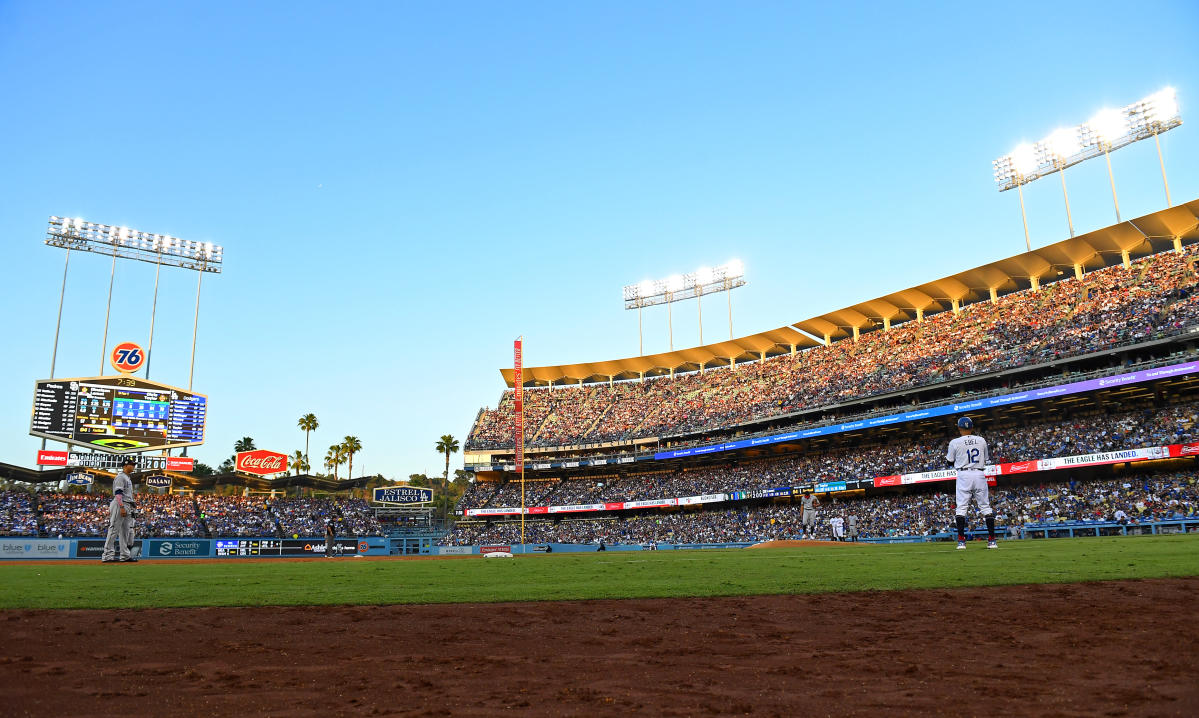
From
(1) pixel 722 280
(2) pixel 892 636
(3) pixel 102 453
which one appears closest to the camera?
(2) pixel 892 636

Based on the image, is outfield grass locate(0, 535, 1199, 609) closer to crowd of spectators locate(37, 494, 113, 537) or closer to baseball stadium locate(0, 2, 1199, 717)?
baseball stadium locate(0, 2, 1199, 717)

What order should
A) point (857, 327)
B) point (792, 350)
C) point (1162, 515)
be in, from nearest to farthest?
point (1162, 515)
point (857, 327)
point (792, 350)

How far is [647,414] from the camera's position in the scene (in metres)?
63.2

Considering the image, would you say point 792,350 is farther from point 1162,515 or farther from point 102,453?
point 102,453

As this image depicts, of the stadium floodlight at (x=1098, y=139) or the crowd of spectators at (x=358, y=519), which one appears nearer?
the stadium floodlight at (x=1098, y=139)

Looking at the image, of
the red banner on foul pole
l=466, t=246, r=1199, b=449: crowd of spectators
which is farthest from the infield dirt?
l=466, t=246, r=1199, b=449: crowd of spectators

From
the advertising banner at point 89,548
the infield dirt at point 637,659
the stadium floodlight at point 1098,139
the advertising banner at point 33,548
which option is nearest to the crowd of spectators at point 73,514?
the advertising banner at point 89,548

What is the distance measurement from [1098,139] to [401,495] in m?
54.0

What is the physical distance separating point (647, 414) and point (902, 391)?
24740 millimetres

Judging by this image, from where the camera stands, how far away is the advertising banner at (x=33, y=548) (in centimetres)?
3281

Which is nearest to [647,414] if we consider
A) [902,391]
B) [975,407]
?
[902,391]

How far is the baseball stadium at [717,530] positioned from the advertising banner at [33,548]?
97 mm

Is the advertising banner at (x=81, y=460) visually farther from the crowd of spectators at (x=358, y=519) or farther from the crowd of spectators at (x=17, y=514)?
the crowd of spectators at (x=358, y=519)

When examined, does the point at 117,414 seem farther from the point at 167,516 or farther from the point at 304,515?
the point at 304,515
